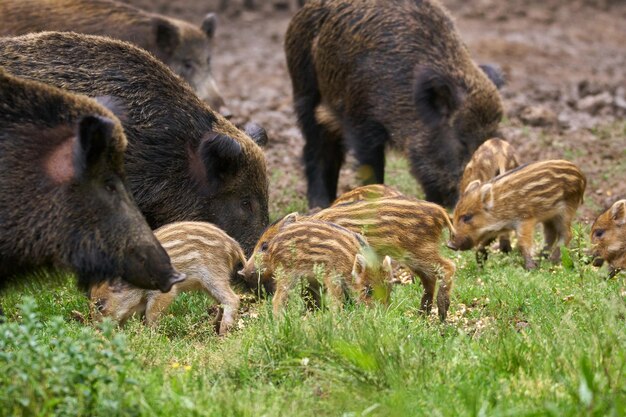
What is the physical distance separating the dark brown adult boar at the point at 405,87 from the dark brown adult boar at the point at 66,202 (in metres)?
4.21

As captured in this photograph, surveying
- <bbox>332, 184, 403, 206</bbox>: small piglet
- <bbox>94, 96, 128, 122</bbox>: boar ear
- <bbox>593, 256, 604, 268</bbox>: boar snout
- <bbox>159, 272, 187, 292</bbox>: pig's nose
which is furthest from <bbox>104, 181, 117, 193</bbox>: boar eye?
<bbox>593, 256, 604, 268</bbox>: boar snout

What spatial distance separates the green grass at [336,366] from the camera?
4484 millimetres

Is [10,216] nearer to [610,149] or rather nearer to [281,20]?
[610,149]

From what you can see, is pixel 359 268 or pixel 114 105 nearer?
pixel 359 268

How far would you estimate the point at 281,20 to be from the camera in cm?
1838

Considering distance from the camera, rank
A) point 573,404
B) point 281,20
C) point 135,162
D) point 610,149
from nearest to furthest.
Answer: point 573,404, point 135,162, point 610,149, point 281,20

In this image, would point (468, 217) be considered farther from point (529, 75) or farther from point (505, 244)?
point (529, 75)

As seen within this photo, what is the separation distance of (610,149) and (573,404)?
7.31 metres

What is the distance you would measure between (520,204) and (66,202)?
337cm

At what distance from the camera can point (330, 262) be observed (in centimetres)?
605

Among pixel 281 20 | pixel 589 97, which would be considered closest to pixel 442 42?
pixel 589 97

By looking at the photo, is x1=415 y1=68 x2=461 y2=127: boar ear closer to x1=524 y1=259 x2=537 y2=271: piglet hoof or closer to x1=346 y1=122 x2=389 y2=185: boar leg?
x1=346 y1=122 x2=389 y2=185: boar leg

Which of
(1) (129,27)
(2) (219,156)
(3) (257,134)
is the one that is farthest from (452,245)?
(1) (129,27)

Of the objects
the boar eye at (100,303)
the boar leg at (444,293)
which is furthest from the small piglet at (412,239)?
the boar eye at (100,303)
